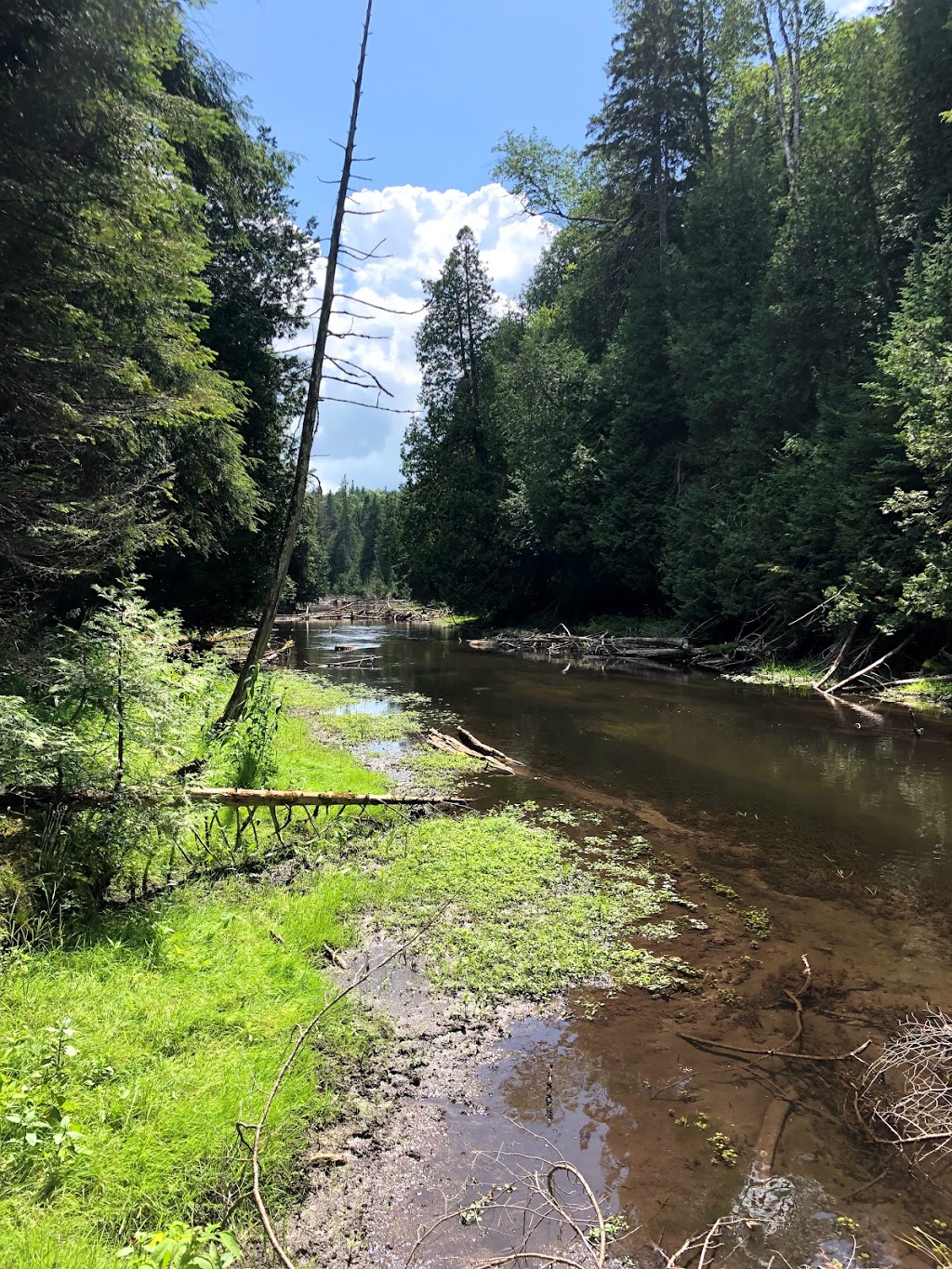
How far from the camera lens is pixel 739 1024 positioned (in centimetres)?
469

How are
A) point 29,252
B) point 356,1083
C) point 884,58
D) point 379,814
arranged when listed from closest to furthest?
point 356,1083, point 29,252, point 379,814, point 884,58

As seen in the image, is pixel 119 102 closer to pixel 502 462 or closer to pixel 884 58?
pixel 884 58

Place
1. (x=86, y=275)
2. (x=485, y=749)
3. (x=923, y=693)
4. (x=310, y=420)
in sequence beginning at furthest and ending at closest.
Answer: (x=923, y=693) < (x=485, y=749) < (x=310, y=420) < (x=86, y=275)

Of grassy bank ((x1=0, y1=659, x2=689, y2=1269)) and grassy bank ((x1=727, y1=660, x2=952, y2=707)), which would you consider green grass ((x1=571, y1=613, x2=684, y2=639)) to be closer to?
grassy bank ((x1=727, y1=660, x2=952, y2=707))

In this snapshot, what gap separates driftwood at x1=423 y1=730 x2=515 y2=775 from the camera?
11305 millimetres

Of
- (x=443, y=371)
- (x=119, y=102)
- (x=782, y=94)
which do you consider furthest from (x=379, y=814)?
(x=443, y=371)

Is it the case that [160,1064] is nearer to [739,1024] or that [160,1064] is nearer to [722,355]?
[739,1024]

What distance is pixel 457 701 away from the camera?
17.9m

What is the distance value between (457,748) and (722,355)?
2293cm

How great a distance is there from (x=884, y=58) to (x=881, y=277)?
6.70 m

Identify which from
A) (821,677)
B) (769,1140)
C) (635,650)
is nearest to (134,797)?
(769,1140)

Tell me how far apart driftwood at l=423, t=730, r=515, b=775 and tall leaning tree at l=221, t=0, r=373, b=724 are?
389cm

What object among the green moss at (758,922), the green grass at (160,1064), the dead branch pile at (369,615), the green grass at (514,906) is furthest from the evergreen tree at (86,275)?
the dead branch pile at (369,615)

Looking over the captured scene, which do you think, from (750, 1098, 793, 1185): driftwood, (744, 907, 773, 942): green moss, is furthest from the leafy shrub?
(744, 907, 773, 942): green moss
